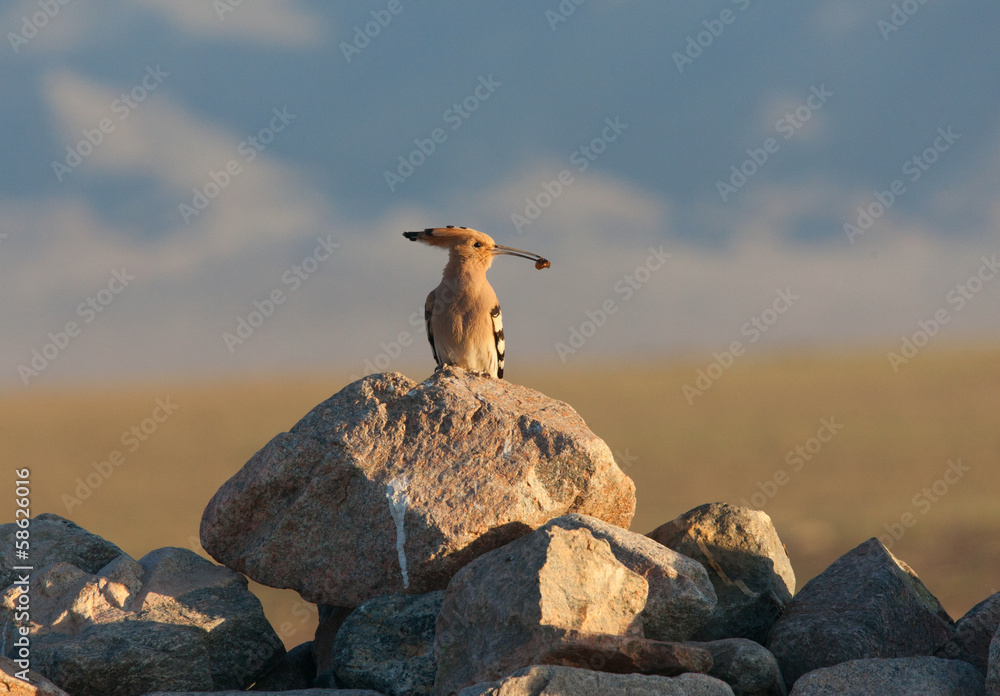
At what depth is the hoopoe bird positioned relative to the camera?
10.6 metres

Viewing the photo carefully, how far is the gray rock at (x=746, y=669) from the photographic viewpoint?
22.1 ft

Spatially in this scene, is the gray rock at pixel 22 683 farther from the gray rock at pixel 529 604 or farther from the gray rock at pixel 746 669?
the gray rock at pixel 746 669

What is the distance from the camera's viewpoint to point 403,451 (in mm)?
7980

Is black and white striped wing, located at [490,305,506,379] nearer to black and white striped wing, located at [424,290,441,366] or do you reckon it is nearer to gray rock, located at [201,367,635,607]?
black and white striped wing, located at [424,290,441,366]

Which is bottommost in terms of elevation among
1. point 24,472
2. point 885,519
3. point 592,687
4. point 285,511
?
point 885,519

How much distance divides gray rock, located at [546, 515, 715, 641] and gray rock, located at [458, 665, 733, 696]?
35.2 inches

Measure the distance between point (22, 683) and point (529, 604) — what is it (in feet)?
12.0

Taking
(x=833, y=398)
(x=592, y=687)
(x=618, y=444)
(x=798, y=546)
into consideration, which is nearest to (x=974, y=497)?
(x=798, y=546)

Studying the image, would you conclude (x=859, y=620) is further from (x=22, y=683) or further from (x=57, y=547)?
(x=57, y=547)

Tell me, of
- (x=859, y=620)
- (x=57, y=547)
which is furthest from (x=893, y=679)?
(x=57, y=547)

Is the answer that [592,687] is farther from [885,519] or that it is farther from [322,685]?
[885,519]

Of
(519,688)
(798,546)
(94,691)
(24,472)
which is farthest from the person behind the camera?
(798,546)

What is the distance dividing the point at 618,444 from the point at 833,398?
2141 centimetres

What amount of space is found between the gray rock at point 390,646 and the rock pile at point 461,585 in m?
0.02
